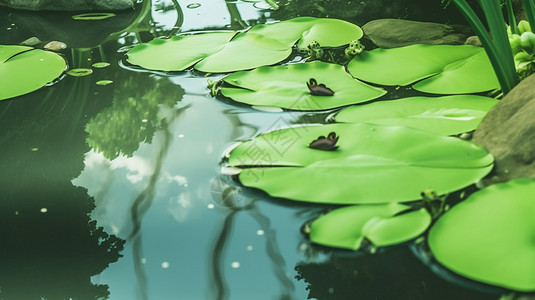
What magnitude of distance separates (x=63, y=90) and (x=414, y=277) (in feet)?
4.68

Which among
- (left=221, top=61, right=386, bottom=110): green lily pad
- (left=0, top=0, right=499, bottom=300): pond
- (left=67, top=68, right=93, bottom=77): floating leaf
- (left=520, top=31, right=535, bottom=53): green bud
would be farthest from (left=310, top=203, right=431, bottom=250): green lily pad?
(left=67, top=68, right=93, bottom=77): floating leaf

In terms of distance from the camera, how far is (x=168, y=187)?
1467 millimetres

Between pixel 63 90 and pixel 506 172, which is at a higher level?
pixel 506 172

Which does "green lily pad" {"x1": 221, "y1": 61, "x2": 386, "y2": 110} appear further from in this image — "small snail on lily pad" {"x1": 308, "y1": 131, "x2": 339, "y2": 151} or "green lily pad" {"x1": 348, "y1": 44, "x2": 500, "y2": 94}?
"small snail on lily pad" {"x1": 308, "y1": 131, "x2": 339, "y2": 151}

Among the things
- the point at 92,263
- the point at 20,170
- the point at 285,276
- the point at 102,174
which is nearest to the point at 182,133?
the point at 102,174

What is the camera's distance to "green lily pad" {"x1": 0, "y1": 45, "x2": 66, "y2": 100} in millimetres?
2008

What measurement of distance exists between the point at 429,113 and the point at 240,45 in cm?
87

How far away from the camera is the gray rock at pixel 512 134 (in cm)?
131

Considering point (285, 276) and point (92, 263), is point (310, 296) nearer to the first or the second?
point (285, 276)

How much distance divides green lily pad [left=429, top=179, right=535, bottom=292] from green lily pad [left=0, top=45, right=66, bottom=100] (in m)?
1.51

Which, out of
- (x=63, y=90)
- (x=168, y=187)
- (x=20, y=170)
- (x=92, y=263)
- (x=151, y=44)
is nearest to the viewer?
(x=92, y=263)

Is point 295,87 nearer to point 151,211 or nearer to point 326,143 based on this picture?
point 326,143

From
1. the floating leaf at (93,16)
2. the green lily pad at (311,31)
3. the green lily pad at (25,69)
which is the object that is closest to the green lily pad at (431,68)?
the green lily pad at (311,31)

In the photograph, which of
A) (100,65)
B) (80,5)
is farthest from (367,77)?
(80,5)
